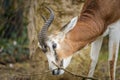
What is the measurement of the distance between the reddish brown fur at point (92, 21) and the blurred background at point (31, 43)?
0.55m

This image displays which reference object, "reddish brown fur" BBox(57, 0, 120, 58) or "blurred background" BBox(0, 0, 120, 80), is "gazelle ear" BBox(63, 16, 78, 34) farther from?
"blurred background" BBox(0, 0, 120, 80)

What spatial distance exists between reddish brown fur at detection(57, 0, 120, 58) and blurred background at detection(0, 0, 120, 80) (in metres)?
0.55

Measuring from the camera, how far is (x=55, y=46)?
7.72m

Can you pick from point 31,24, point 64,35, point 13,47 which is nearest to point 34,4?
point 31,24

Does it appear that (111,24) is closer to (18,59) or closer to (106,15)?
(106,15)

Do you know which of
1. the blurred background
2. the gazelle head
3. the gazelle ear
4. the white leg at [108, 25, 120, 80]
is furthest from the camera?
the blurred background

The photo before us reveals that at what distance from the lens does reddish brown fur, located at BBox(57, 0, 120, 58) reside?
7.99 m

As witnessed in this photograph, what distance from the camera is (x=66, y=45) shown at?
786cm

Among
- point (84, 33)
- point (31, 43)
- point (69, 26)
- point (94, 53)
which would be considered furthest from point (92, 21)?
point (31, 43)

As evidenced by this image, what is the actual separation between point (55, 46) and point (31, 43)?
2284 millimetres

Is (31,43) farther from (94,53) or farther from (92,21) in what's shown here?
(92,21)

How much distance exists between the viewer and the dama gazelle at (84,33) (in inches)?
303

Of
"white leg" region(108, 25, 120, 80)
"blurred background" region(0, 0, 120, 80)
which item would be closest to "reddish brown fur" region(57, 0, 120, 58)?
"white leg" region(108, 25, 120, 80)

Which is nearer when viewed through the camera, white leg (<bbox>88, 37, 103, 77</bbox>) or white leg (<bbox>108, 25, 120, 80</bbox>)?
white leg (<bbox>108, 25, 120, 80</bbox>)
